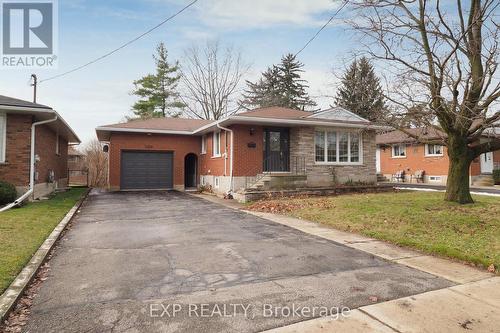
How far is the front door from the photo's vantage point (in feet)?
50.3

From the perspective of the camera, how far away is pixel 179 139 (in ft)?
66.2

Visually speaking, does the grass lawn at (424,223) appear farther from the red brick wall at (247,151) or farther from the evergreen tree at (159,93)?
the evergreen tree at (159,93)

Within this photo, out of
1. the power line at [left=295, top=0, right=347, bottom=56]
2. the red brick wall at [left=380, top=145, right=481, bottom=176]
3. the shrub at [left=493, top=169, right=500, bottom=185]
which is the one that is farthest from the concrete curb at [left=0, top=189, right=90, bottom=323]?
the shrub at [left=493, top=169, right=500, bottom=185]

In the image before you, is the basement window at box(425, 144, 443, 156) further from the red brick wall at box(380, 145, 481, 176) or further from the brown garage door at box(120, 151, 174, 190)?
the brown garage door at box(120, 151, 174, 190)

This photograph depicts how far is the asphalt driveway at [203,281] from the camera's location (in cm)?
310

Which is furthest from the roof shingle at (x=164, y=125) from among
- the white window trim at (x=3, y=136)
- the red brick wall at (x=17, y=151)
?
the white window trim at (x=3, y=136)

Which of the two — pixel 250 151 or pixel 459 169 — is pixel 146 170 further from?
pixel 459 169

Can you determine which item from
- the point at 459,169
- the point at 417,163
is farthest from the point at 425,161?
the point at 459,169

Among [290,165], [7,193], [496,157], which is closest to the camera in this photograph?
[7,193]

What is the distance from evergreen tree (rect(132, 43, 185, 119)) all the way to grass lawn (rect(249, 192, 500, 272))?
2897cm

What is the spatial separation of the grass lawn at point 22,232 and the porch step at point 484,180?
23491 millimetres

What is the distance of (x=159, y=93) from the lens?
3772 cm

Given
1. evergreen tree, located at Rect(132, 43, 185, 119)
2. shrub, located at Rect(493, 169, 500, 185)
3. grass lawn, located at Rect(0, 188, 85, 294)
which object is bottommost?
grass lawn, located at Rect(0, 188, 85, 294)

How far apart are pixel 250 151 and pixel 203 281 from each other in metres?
10.9
